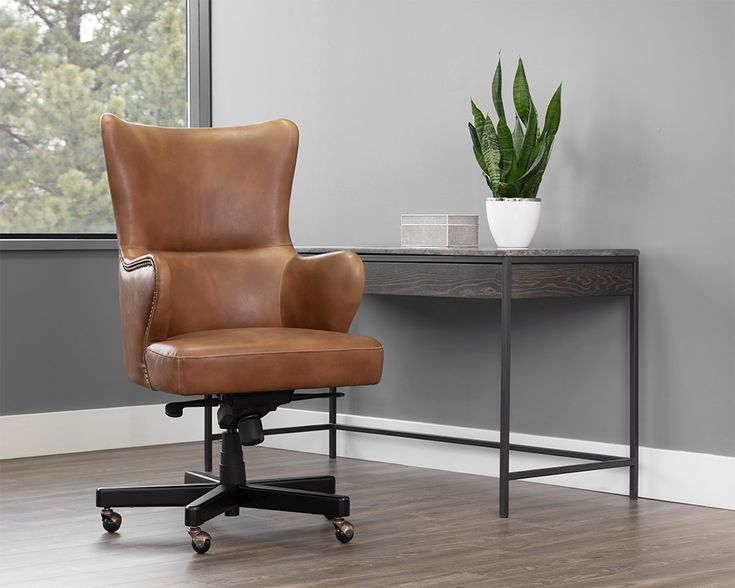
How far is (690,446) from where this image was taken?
3248 mm

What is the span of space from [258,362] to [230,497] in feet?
1.24

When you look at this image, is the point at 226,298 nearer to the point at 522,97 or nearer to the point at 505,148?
the point at 505,148

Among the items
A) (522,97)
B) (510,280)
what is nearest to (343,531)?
(510,280)

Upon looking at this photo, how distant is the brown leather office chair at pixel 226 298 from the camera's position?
2.67 metres

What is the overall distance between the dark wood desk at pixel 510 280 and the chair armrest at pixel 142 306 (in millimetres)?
767

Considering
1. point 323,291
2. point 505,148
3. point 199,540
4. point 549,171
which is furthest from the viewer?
point 549,171

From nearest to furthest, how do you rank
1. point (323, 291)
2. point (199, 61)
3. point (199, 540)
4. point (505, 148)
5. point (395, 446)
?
1. point (199, 540)
2. point (323, 291)
3. point (505, 148)
4. point (395, 446)
5. point (199, 61)

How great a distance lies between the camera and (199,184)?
123 inches

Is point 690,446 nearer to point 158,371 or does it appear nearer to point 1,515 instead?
point 158,371

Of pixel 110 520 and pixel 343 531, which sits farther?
pixel 110 520

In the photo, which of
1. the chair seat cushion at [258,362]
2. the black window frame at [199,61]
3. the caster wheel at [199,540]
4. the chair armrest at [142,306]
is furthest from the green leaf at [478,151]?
the black window frame at [199,61]

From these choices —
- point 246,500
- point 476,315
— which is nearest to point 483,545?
point 246,500

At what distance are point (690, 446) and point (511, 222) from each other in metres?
0.78

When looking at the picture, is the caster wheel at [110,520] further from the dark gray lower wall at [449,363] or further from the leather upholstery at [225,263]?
the dark gray lower wall at [449,363]
